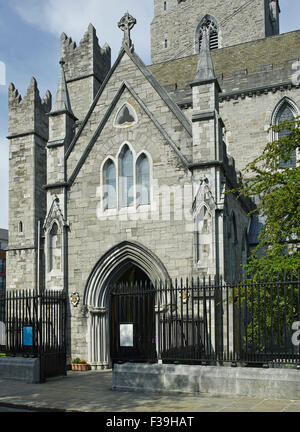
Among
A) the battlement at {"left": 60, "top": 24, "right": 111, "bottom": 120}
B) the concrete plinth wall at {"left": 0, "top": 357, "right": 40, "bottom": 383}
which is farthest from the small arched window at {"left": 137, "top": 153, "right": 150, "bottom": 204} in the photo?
the battlement at {"left": 60, "top": 24, "right": 111, "bottom": 120}

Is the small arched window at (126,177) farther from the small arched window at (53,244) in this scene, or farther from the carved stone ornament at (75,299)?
the carved stone ornament at (75,299)

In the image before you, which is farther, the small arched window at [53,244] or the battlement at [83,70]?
the battlement at [83,70]

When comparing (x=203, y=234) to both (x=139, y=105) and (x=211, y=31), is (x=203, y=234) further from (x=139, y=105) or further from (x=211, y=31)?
(x=211, y=31)

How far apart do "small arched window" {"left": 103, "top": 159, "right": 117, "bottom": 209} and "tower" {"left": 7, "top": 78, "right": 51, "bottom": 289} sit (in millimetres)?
6294

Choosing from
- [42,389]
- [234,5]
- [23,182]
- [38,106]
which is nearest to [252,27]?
[234,5]

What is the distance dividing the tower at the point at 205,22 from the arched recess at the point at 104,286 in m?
25.9

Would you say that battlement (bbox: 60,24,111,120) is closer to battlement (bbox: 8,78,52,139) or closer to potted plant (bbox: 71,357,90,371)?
battlement (bbox: 8,78,52,139)

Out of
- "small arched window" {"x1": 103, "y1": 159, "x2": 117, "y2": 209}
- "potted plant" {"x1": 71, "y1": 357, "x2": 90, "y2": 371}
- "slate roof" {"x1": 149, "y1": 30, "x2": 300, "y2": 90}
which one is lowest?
"potted plant" {"x1": 71, "y1": 357, "x2": 90, "y2": 371}

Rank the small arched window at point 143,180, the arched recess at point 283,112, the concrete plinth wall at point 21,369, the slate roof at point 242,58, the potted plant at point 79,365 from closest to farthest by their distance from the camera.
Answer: the concrete plinth wall at point 21,369 → the potted plant at point 79,365 → the small arched window at point 143,180 → the arched recess at point 283,112 → the slate roof at point 242,58

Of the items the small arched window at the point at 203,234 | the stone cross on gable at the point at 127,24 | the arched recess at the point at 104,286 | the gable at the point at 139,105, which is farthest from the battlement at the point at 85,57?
the small arched window at the point at 203,234

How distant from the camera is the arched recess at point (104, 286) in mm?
16094

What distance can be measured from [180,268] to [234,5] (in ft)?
95.0

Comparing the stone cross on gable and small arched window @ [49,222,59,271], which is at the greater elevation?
the stone cross on gable

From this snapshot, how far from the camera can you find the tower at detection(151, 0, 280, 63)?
3700cm
